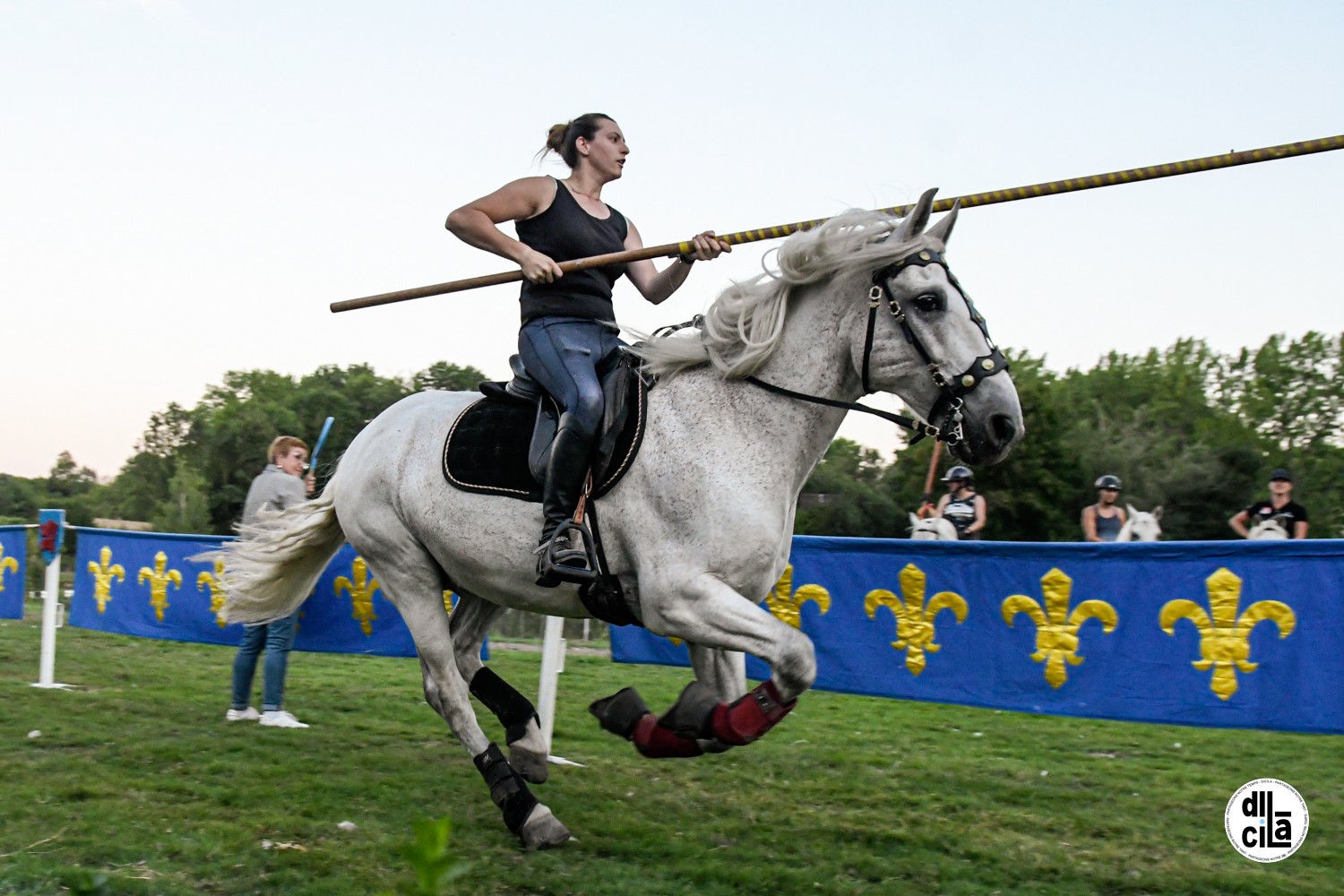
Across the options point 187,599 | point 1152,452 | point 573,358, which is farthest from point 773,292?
point 1152,452

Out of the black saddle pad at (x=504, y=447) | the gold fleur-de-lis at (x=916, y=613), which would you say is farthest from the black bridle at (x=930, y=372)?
the gold fleur-de-lis at (x=916, y=613)

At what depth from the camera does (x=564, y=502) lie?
5141 millimetres

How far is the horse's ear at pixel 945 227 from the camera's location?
5055mm

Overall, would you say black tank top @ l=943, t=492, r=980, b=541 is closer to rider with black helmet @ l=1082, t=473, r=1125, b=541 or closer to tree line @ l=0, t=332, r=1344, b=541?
rider with black helmet @ l=1082, t=473, r=1125, b=541

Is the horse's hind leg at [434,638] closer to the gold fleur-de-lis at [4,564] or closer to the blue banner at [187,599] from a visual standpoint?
the blue banner at [187,599]

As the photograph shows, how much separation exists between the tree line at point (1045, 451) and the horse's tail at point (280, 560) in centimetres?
4698

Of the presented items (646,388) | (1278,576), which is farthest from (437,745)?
(1278,576)

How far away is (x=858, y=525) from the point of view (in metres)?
70.8

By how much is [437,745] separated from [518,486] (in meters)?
3.17

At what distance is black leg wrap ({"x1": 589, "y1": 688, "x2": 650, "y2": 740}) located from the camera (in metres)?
5.18

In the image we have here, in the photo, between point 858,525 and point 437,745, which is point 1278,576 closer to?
point 437,745

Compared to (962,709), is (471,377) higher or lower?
higher

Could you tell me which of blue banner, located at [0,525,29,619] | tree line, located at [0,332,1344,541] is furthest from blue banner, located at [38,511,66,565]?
tree line, located at [0,332,1344,541]

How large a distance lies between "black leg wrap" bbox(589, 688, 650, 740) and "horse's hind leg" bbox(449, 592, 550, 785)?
89cm
